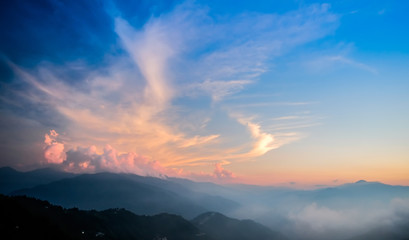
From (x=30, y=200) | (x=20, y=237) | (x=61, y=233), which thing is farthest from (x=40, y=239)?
(x=30, y=200)

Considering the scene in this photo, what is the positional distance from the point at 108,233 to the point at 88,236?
30.3 m

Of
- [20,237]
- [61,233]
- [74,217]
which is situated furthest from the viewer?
[74,217]

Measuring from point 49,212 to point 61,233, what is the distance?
139 ft

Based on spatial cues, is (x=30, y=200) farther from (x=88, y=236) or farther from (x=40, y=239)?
(x=40, y=239)

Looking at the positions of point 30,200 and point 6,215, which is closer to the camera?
point 6,215

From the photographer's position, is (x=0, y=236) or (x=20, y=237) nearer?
(x=0, y=236)

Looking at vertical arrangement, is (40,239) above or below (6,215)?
below

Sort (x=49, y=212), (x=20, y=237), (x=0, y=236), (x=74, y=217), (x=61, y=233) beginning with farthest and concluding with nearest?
1. (x=74, y=217)
2. (x=49, y=212)
3. (x=61, y=233)
4. (x=20, y=237)
5. (x=0, y=236)

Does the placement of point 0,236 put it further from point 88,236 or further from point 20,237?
point 88,236

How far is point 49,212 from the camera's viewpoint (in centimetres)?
16625

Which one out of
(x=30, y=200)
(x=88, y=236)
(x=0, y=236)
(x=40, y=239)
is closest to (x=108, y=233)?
(x=88, y=236)

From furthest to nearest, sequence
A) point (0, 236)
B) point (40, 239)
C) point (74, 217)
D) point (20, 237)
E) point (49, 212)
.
Answer: point (74, 217) < point (49, 212) < point (40, 239) < point (20, 237) < point (0, 236)

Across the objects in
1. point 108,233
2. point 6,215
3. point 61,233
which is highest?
point 6,215

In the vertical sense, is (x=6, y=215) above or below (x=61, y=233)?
above
